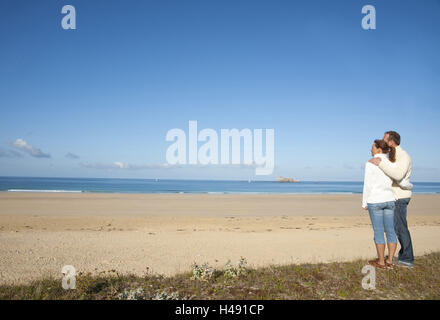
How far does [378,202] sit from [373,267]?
144 cm

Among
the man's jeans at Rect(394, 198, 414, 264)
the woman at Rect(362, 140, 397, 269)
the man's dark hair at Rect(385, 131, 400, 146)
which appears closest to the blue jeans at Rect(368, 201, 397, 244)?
the woman at Rect(362, 140, 397, 269)

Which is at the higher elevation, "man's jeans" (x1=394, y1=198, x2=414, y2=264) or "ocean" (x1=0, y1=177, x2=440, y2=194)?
"man's jeans" (x1=394, y1=198, x2=414, y2=264)

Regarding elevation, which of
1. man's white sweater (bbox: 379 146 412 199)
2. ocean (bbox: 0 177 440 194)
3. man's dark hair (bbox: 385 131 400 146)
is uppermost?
man's dark hair (bbox: 385 131 400 146)

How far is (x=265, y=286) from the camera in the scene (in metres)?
5.55

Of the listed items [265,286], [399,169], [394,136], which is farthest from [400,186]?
[265,286]

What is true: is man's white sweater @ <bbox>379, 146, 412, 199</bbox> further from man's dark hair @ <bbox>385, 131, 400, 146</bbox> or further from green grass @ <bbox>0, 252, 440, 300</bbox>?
green grass @ <bbox>0, 252, 440, 300</bbox>

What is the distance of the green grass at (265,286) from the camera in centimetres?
515

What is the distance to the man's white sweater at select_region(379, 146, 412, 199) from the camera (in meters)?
5.32

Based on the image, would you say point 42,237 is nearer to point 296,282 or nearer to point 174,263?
point 174,263

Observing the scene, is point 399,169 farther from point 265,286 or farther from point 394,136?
point 265,286

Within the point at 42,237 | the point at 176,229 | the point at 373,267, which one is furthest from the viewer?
the point at 176,229

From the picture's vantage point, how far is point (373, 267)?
19.5ft


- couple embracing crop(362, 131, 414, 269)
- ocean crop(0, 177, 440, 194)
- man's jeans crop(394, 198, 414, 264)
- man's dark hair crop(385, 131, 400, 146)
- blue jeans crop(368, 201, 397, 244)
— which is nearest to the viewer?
couple embracing crop(362, 131, 414, 269)
